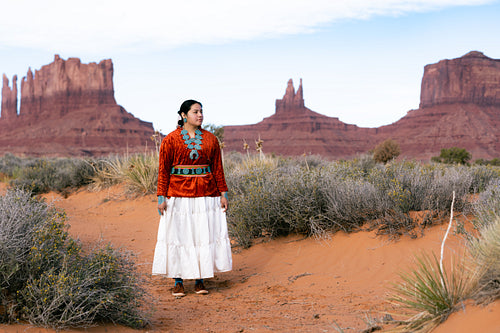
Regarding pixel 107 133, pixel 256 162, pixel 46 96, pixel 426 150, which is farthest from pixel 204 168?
pixel 46 96

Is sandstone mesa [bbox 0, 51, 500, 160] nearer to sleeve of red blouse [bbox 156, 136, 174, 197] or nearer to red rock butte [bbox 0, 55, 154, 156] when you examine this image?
red rock butte [bbox 0, 55, 154, 156]

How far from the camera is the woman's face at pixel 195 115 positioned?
5508mm

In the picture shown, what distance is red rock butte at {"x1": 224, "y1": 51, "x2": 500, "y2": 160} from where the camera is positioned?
92175 mm

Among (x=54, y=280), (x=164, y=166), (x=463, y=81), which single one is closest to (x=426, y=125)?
(x=463, y=81)

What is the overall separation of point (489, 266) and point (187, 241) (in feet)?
11.3

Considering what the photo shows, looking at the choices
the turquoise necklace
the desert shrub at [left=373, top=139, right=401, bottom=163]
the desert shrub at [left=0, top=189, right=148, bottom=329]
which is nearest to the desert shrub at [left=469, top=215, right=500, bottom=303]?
the desert shrub at [left=0, top=189, right=148, bottom=329]

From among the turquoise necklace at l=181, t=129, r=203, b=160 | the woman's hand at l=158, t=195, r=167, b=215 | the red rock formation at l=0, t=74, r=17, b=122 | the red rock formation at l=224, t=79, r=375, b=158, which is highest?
the red rock formation at l=0, t=74, r=17, b=122

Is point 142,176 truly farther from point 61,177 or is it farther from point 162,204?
point 162,204

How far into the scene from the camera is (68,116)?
110000 millimetres

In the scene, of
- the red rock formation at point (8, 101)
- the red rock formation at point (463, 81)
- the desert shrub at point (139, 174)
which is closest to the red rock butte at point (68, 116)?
the red rock formation at point (8, 101)

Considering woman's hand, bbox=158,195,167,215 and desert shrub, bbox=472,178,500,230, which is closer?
desert shrub, bbox=472,178,500,230

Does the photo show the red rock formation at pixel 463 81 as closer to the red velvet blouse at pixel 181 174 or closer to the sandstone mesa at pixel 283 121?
the sandstone mesa at pixel 283 121

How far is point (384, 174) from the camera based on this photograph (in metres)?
7.80

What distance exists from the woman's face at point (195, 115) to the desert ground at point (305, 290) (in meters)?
1.87
